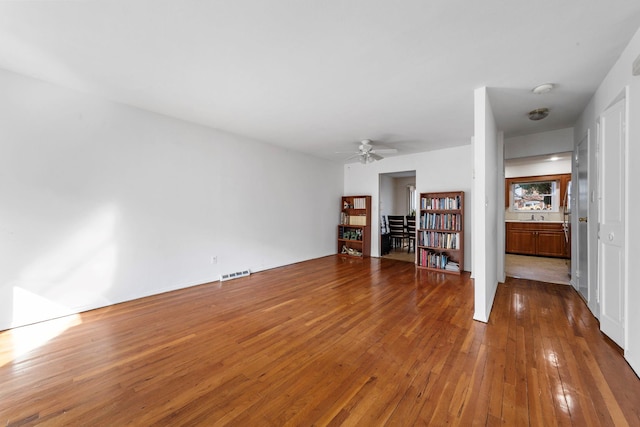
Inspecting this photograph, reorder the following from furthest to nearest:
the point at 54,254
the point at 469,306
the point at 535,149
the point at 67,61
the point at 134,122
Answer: the point at 535,149, the point at 134,122, the point at 469,306, the point at 54,254, the point at 67,61

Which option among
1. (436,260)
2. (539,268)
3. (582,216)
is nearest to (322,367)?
(436,260)

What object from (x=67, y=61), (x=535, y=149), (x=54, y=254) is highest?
(x=67, y=61)

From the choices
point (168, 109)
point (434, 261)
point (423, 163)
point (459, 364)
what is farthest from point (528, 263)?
point (168, 109)

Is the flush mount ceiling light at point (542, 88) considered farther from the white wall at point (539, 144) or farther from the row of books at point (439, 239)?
the row of books at point (439, 239)

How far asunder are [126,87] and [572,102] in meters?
5.15

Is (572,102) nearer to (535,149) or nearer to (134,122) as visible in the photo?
(535,149)

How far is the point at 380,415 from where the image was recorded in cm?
139

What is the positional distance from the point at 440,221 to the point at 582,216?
1970 millimetres

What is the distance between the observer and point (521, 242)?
6.54 m

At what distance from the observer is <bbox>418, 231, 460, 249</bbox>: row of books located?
4809mm

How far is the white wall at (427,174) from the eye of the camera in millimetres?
4895

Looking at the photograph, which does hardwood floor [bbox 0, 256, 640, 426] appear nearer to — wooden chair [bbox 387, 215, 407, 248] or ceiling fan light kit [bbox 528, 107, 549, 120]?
ceiling fan light kit [bbox 528, 107, 549, 120]

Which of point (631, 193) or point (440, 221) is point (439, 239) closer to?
point (440, 221)

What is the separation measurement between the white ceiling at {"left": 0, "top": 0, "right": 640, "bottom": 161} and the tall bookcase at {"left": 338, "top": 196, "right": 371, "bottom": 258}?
3185mm
